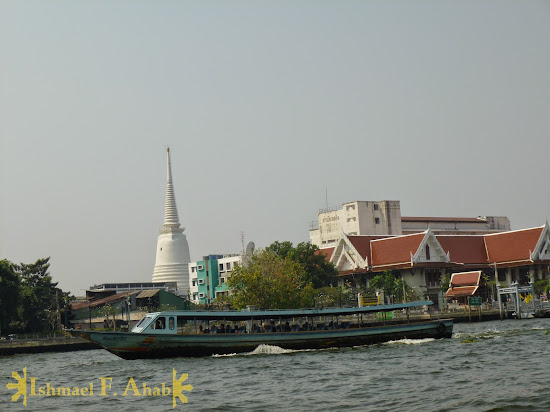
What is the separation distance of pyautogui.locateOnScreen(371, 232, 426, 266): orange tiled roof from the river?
34.6m

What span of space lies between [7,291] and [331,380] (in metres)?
32.9

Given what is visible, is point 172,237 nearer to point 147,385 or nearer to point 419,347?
point 419,347

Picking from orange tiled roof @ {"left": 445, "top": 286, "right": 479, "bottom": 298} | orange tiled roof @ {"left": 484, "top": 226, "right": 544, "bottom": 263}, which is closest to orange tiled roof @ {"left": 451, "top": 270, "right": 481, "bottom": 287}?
orange tiled roof @ {"left": 445, "top": 286, "right": 479, "bottom": 298}

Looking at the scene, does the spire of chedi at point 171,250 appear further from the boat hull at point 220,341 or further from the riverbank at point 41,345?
the boat hull at point 220,341

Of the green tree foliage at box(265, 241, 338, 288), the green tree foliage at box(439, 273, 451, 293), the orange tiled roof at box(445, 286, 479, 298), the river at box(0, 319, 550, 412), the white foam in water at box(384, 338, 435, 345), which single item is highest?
the green tree foliage at box(265, 241, 338, 288)

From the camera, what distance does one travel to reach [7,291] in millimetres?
50531

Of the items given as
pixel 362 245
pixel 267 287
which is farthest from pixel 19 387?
pixel 362 245

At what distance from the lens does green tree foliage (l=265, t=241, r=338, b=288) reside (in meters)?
66.9

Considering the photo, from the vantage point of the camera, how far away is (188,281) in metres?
94.2

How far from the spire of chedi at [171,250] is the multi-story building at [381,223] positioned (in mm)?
15187

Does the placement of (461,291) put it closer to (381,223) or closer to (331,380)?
(381,223)

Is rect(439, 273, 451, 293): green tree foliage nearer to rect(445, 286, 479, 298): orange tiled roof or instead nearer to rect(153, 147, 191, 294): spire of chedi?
rect(445, 286, 479, 298): orange tiled roof

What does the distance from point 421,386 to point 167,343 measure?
13.4m

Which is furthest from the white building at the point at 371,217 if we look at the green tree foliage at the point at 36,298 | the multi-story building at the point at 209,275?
the green tree foliage at the point at 36,298
